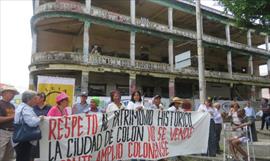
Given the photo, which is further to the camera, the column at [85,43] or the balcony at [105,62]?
the column at [85,43]

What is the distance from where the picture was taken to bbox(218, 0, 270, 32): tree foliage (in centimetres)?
1161

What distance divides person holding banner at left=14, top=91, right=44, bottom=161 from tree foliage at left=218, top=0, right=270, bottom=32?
32.1ft

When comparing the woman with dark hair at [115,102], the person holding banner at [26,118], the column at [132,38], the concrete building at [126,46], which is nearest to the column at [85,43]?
the concrete building at [126,46]

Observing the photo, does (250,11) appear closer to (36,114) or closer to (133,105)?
(133,105)

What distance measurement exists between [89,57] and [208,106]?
12.2 meters

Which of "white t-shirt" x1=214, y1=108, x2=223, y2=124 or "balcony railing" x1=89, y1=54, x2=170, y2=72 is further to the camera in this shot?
"balcony railing" x1=89, y1=54, x2=170, y2=72

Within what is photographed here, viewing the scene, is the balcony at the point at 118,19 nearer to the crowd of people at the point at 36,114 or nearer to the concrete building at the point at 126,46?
Answer: the concrete building at the point at 126,46

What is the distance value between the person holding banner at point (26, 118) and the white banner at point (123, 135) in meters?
0.31

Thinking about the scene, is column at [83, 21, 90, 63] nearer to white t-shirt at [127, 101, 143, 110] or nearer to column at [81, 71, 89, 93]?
column at [81, 71, 89, 93]

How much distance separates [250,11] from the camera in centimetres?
1213

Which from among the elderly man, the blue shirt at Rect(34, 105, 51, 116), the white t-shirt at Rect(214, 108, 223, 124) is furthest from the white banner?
the white t-shirt at Rect(214, 108, 223, 124)

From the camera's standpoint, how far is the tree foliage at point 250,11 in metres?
11.6

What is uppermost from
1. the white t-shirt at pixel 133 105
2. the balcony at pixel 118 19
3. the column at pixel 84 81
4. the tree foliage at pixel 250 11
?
the balcony at pixel 118 19

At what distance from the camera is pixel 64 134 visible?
5.36 meters
